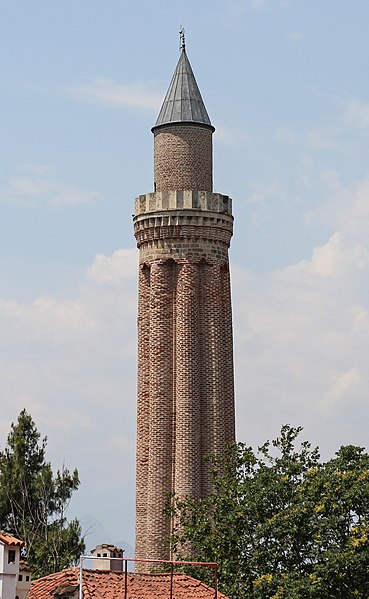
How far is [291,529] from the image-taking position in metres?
34.2

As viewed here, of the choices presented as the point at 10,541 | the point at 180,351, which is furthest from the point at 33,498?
the point at 10,541

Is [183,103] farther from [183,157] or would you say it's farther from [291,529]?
[291,529]

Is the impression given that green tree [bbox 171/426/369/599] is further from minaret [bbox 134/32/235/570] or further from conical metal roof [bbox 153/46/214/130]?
conical metal roof [bbox 153/46/214/130]

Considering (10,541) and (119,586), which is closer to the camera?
(10,541)

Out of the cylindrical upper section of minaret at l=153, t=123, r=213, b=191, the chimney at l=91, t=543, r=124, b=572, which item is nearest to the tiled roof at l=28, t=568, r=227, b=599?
the chimney at l=91, t=543, r=124, b=572

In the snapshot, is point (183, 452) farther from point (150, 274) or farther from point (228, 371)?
point (150, 274)

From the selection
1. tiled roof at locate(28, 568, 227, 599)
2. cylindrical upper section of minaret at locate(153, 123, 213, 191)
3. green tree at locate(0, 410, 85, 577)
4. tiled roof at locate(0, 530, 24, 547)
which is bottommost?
tiled roof at locate(28, 568, 227, 599)

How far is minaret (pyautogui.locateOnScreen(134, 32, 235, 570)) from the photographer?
136ft

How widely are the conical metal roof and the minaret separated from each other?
0.15ft

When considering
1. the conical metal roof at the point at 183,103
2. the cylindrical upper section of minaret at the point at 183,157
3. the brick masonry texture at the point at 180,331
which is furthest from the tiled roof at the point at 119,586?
the conical metal roof at the point at 183,103

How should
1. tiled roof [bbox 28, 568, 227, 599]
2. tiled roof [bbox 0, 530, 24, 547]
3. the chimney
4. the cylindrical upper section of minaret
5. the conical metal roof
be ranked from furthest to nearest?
the conical metal roof
the cylindrical upper section of minaret
the chimney
tiled roof [bbox 28, 568, 227, 599]
tiled roof [bbox 0, 530, 24, 547]

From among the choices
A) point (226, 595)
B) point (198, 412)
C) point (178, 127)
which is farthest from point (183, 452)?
point (178, 127)

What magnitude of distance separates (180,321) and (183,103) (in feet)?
24.6

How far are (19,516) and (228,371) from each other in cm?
1157
